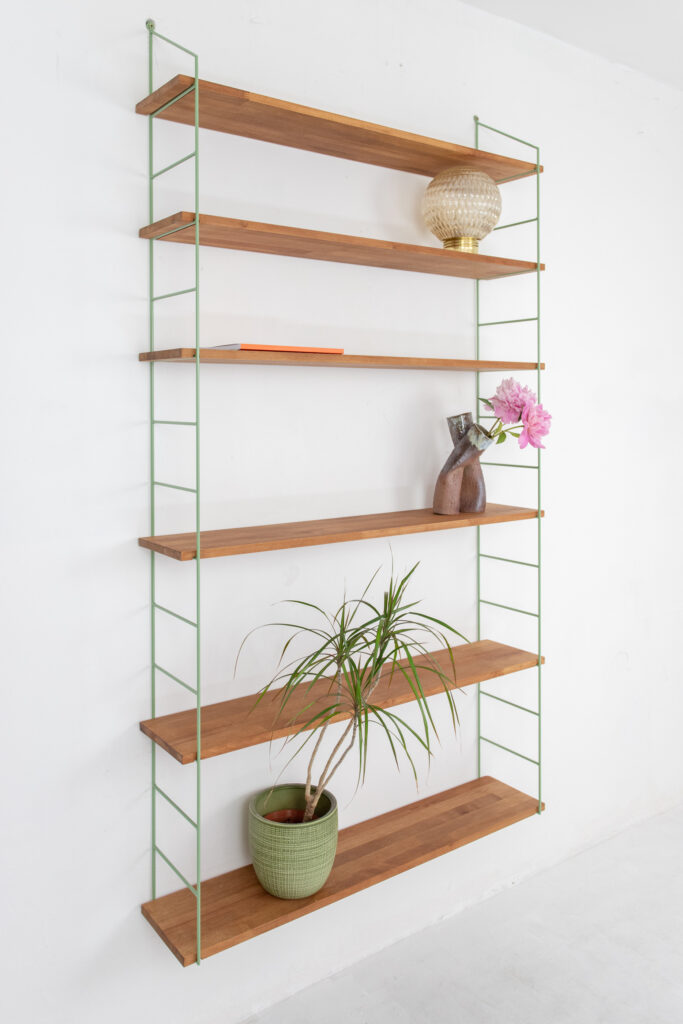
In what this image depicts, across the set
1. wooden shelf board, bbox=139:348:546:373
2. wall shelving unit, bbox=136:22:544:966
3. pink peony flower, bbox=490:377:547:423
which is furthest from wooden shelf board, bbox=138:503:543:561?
wooden shelf board, bbox=139:348:546:373

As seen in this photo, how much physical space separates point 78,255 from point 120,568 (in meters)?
0.67

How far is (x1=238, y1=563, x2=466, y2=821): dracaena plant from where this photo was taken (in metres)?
1.85

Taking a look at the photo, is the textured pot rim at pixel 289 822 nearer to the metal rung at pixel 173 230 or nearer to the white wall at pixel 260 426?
the white wall at pixel 260 426

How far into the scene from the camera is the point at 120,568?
72.1 inches

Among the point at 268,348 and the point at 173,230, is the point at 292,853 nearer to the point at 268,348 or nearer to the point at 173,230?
the point at 268,348

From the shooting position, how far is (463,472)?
226cm

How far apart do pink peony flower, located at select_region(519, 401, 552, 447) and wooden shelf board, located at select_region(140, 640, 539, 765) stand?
2.04ft

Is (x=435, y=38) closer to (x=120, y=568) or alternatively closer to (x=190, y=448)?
(x=190, y=448)

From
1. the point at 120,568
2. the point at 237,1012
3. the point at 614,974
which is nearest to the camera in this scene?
the point at 120,568

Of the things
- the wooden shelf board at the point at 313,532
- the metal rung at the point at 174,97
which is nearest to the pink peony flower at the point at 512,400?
the wooden shelf board at the point at 313,532

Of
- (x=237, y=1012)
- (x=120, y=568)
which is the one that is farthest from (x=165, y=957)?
(x=120, y=568)

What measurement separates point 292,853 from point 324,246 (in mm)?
1364

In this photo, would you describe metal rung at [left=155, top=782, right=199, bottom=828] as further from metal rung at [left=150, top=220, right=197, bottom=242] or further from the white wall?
metal rung at [left=150, top=220, right=197, bottom=242]

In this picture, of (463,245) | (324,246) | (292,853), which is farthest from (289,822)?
(463,245)
